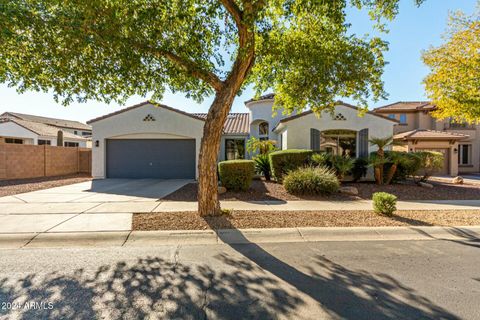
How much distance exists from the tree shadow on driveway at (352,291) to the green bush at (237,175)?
5577 mm

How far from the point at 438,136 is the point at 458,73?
12.5 metres

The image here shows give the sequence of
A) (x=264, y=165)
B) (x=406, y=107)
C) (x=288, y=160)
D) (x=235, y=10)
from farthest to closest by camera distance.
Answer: (x=406, y=107)
(x=264, y=165)
(x=288, y=160)
(x=235, y=10)

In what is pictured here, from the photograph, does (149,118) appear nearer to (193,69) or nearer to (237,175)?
(237,175)

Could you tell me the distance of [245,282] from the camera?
3.25 m

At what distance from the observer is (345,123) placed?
1280 centimetres

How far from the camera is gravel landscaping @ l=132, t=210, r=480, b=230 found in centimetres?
544

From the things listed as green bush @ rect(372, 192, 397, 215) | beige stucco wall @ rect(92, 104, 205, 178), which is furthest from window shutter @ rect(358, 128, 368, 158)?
beige stucco wall @ rect(92, 104, 205, 178)

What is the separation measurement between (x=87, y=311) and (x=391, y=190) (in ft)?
35.1

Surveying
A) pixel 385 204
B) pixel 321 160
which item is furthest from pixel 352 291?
pixel 321 160

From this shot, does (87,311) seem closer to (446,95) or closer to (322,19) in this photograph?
(322,19)

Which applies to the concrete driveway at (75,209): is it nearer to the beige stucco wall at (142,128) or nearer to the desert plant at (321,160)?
the beige stucco wall at (142,128)

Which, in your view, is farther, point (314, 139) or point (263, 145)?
point (263, 145)

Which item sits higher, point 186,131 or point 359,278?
point 186,131

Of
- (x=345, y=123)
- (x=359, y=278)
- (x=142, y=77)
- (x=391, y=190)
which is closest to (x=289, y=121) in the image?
(x=345, y=123)
